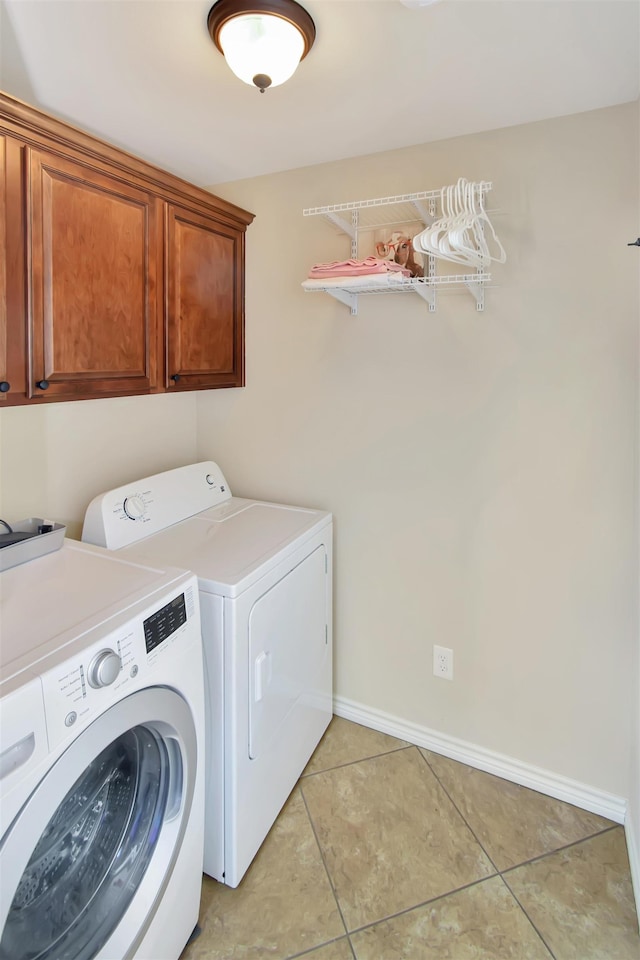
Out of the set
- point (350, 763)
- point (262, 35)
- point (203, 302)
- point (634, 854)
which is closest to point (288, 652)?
point (350, 763)

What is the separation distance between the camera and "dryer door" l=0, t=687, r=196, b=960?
3.25ft

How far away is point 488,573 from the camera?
1979 millimetres

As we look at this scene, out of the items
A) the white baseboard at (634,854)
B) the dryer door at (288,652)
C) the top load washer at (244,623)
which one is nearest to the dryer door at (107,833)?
the top load washer at (244,623)

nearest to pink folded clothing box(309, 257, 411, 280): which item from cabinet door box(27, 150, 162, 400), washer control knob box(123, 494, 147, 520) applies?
cabinet door box(27, 150, 162, 400)

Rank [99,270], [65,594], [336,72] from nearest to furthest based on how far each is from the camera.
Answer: [65,594] → [336,72] → [99,270]

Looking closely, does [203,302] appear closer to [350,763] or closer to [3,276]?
[3,276]

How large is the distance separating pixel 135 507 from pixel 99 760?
0.90 metres

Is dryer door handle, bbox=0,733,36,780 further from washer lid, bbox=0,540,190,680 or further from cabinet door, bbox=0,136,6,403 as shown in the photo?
cabinet door, bbox=0,136,6,403

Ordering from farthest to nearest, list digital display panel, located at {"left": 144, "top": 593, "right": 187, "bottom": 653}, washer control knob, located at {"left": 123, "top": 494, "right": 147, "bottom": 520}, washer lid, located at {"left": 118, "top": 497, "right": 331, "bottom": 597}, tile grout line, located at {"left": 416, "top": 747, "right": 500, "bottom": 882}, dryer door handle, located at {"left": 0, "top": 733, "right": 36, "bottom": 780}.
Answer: washer control knob, located at {"left": 123, "top": 494, "right": 147, "bottom": 520}
tile grout line, located at {"left": 416, "top": 747, "right": 500, "bottom": 882}
washer lid, located at {"left": 118, "top": 497, "right": 331, "bottom": 597}
digital display panel, located at {"left": 144, "top": 593, "right": 187, "bottom": 653}
dryer door handle, located at {"left": 0, "top": 733, "right": 36, "bottom": 780}

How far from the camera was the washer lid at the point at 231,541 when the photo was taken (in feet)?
5.04

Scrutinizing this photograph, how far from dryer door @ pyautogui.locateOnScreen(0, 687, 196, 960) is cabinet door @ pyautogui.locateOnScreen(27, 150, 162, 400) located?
91cm

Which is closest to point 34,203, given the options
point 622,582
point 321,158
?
point 321,158

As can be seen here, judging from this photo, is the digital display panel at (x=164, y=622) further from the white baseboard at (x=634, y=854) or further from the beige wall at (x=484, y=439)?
the white baseboard at (x=634, y=854)

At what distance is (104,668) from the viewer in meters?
1.03
